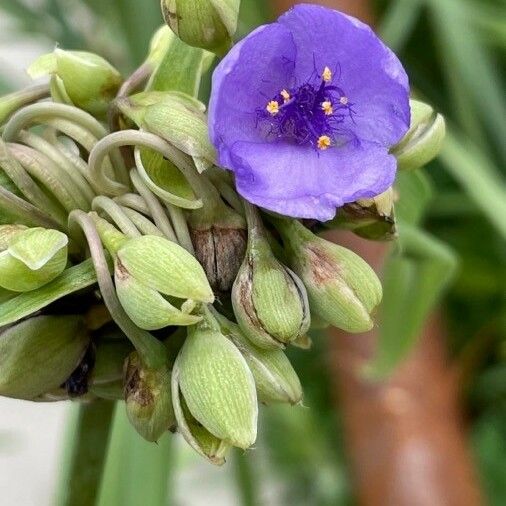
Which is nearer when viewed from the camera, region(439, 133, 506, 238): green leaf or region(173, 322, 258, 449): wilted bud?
region(173, 322, 258, 449): wilted bud

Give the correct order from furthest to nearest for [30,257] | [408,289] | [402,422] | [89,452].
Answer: [402,422] < [408,289] < [89,452] < [30,257]

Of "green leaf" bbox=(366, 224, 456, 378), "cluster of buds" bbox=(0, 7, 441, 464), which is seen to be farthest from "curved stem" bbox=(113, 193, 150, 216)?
"green leaf" bbox=(366, 224, 456, 378)

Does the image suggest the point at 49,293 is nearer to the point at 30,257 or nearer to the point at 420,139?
the point at 30,257

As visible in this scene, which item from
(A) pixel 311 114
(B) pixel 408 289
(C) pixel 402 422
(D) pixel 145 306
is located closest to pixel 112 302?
(D) pixel 145 306

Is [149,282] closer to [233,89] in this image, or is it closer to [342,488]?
[233,89]

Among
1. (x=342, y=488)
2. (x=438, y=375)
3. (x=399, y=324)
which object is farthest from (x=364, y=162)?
(x=342, y=488)

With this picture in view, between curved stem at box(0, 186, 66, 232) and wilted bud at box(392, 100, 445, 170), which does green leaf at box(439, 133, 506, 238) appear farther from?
curved stem at box(0, 186, 66, 232)
